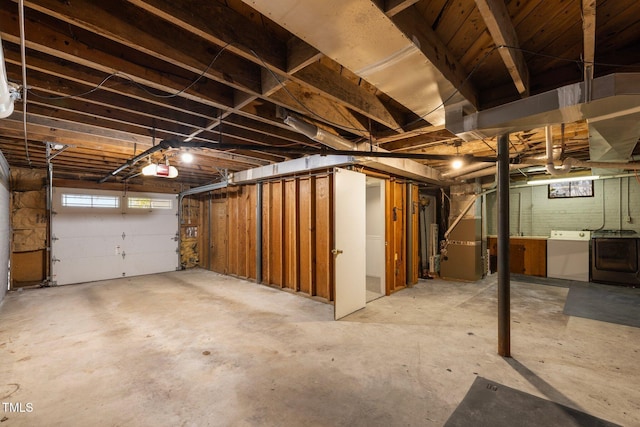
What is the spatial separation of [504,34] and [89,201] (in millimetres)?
7848

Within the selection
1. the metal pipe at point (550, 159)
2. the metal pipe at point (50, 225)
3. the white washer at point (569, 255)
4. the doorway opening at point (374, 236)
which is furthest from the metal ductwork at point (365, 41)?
the metal pipe at point (50, 225)

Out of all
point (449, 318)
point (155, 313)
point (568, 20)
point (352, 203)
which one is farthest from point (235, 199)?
point (568, 20)

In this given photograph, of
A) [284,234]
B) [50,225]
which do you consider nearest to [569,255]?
[284,234]

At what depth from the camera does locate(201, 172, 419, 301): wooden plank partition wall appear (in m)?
4.49

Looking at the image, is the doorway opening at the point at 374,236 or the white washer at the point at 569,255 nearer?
the doorway opening at the point at 374,236

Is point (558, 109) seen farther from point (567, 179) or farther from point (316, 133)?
point (567, 179)

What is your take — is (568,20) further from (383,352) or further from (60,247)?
(60,247)

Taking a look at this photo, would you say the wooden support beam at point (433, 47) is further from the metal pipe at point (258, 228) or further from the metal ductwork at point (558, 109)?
the metal pipe at point (258, 228)

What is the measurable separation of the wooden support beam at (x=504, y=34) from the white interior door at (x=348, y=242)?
2.09 metres

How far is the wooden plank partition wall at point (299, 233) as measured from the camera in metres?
4.49

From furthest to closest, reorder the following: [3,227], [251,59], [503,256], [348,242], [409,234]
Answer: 1. [409,234]
2. [3,227]
3. [348,242]
4. [503,256]
5. [251,59]

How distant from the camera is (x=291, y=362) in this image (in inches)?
98.7

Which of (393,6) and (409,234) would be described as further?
(409,234)

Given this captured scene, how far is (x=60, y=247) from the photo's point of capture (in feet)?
19.0
